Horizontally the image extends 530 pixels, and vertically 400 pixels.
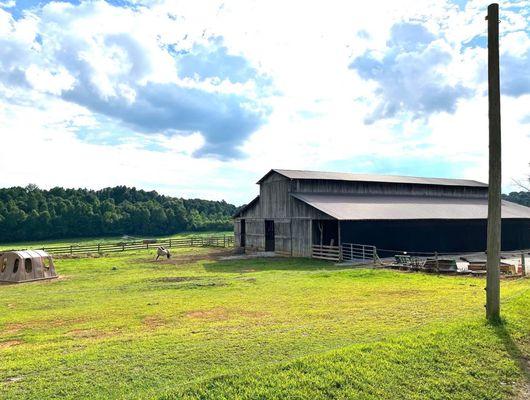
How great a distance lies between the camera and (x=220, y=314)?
11352 millimetres

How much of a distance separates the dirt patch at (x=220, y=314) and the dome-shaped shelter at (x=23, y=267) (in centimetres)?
1454

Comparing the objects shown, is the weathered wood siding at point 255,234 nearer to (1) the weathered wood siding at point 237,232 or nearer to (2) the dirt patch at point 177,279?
(1) the weathered wood siding at point 237,232

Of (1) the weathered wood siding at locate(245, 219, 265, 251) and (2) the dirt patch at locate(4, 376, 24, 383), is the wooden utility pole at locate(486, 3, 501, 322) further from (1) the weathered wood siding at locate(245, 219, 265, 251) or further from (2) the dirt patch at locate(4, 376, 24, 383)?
(1) the weathered wood siding at locate(245, 219, 265, 251)

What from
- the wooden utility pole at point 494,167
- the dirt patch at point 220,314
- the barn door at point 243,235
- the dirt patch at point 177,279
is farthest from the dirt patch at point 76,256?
the wooden utility pole at point 494,167

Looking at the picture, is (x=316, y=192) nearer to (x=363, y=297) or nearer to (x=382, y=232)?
(x=382, y=232)

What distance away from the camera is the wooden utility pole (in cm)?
887

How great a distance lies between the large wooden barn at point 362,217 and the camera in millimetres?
29297

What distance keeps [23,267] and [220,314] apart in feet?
51.5

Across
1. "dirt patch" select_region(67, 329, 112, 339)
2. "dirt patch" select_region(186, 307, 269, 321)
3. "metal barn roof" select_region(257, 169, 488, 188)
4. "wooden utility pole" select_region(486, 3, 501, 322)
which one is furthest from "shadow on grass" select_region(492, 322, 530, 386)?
"metal barn roof" select_region(257, 169, 488, 188)

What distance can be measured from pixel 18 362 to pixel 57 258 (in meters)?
30.0

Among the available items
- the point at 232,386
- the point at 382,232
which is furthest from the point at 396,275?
the point at 232,386

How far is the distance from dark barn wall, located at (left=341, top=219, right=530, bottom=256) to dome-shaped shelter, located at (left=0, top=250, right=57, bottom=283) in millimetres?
18884

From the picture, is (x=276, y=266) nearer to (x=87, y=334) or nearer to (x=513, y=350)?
(x=87, y=334)

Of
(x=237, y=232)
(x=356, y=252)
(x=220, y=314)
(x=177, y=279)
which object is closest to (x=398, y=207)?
(x=356, y=252)
